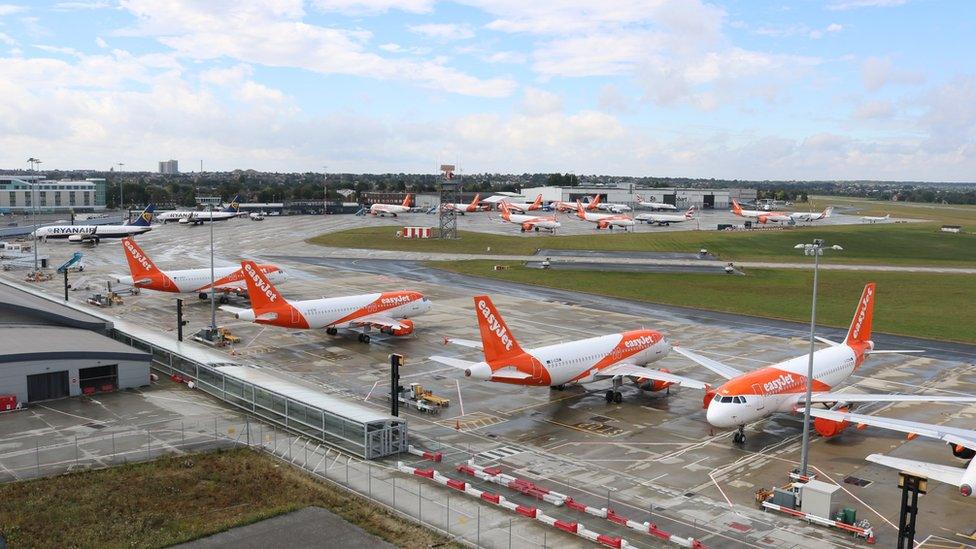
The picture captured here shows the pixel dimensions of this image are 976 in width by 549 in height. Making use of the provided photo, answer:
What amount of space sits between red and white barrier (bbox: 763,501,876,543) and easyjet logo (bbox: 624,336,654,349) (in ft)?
75.6

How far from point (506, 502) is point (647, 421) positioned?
19.0 meters

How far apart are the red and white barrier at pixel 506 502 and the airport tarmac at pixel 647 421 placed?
1.69 metres

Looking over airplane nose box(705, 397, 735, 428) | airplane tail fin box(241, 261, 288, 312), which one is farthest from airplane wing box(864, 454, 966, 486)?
airplane tail fin box(241, 261, 288, 312)

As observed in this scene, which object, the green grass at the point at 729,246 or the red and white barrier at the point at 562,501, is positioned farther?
the green grass at the point at 729,246

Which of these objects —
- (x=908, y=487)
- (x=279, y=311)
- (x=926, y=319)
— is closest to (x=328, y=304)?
(x=279, y=311)

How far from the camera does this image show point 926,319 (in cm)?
9362

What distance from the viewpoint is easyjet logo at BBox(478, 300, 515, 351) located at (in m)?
50.2

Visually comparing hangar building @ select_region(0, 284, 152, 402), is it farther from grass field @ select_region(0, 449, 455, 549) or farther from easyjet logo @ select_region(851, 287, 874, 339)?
easyjet logo @ select_region(851, 287, 874, 339)

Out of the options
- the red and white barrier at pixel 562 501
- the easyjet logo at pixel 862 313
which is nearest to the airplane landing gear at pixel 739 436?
the red and white barrier at pixel 562 501

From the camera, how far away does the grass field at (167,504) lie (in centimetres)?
3281

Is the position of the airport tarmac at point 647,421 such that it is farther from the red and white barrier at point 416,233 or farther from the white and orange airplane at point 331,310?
the red and white barrier at point 416,233

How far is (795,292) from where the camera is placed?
11412 cm

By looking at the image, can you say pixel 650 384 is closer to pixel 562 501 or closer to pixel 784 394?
pixel 784 394

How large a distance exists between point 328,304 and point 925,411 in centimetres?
5330
